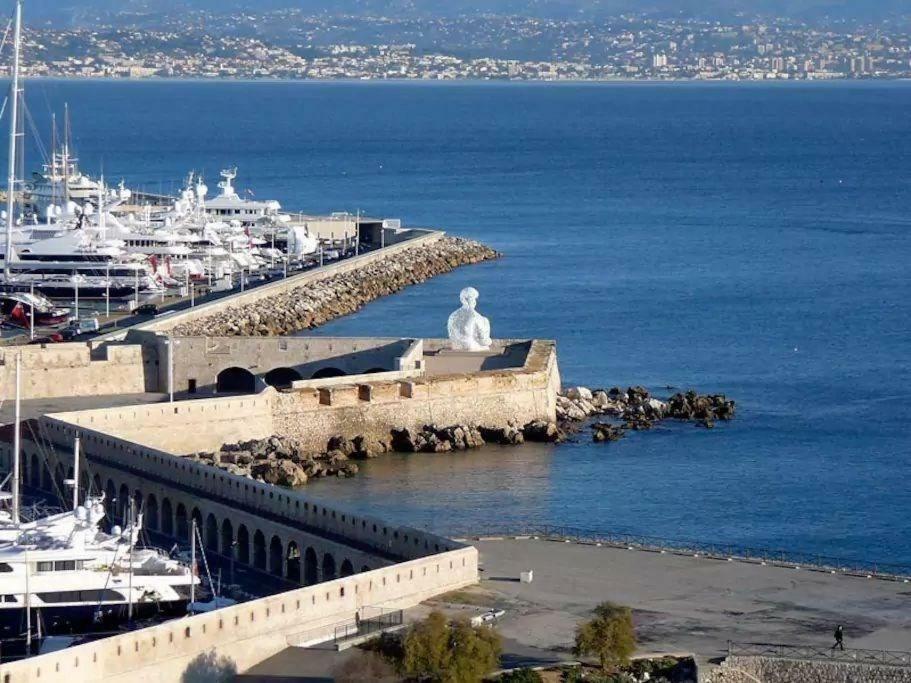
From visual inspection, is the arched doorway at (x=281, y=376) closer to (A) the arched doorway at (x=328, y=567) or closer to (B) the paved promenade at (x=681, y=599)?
(B) the paved promenade at (x=681, y=599)

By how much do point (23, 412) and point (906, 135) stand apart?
480ft

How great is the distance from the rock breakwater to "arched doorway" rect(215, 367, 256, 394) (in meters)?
6.67

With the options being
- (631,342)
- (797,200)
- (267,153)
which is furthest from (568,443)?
(267,153)

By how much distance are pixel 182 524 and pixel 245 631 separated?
9.83m

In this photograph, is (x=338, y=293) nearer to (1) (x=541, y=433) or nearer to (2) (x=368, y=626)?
(1) (x=541, y=433)

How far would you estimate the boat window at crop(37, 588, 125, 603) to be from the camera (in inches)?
1326

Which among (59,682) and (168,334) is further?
(168,334)

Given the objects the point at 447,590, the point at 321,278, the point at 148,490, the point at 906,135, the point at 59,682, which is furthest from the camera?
the point at 906,135

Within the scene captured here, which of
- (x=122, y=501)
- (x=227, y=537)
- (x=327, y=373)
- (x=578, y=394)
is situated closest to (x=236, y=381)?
(x=327, y=373)

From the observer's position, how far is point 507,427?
2040 inches

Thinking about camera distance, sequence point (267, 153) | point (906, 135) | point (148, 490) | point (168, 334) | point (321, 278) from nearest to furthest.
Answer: point (148, 490) → point (168, 334) → point (321, 278) → point (267, 153) → point (906, 135)

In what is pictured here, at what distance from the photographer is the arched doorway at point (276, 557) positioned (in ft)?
127

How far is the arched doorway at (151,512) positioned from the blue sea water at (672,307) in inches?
184

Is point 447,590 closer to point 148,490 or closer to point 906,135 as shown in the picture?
point 148,490
